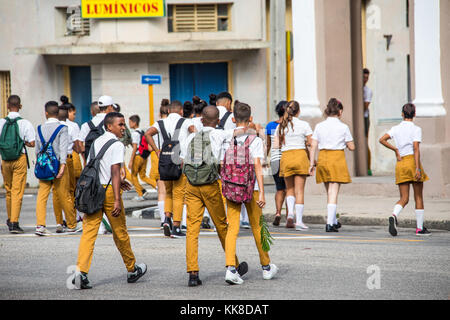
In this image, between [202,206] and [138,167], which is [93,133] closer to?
[202,206]

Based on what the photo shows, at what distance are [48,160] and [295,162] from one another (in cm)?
352

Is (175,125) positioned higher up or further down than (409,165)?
higher up

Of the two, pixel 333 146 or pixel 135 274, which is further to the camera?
pixel 333 146

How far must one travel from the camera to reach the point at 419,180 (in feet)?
37.6

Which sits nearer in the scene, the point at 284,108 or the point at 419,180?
the point at 419,180

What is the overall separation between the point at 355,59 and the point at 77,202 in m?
10.9

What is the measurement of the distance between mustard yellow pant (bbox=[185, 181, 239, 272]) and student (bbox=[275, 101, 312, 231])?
13.4 ft

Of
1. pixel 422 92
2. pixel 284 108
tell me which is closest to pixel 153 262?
pixel 284 108

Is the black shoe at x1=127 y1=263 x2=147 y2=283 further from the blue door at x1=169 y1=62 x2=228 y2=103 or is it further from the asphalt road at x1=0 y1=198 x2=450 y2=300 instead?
the blue door at x1=169 y1=62 x2=228 y2=103

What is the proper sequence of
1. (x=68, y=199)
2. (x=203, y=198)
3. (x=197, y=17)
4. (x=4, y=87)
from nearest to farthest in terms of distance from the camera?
1. (x=203, y=198)
2. (x=68, y=199)
3. (x=197, y=17)
4. (x=4, y=87)

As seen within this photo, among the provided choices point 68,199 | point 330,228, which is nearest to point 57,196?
point 68,199

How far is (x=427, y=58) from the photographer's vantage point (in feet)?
51.9

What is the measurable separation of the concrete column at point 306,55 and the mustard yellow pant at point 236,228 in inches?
350
